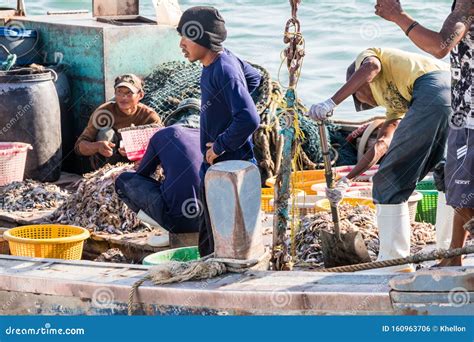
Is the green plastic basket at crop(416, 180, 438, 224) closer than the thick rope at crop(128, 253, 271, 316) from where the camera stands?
No

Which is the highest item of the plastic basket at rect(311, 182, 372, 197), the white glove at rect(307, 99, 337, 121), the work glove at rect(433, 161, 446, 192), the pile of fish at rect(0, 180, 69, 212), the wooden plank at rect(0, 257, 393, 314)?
the white glove at rect(307, 99, 337, 121)

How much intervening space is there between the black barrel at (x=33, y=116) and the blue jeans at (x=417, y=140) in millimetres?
3959

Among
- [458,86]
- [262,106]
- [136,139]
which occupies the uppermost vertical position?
[458,86]

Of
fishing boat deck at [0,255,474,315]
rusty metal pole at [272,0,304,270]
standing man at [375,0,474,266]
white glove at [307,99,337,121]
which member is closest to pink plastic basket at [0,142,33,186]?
fishing boat deck at [0,255,474,315]

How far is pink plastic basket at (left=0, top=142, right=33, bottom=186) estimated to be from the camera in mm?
9344

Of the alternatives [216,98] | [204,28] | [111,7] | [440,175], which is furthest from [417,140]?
[111,7]

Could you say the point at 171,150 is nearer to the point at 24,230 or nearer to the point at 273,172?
the point at 24,230

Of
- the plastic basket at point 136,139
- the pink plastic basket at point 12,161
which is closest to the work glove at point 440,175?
the plastic basket at point 136,139

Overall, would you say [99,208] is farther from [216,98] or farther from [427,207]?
[427,207]

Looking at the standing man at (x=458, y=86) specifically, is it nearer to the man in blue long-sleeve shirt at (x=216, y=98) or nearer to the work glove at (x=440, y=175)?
the work glove at (x=440, y=175)

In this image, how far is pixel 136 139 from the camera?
29.5ft

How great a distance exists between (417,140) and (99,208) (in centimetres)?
280

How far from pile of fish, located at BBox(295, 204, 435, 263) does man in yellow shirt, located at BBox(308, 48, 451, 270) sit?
37 cm

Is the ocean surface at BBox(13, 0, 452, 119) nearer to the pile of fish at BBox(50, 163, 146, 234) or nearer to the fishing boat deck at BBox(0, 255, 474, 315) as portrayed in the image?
the pile of fish at BBox(50, 163, 146, 234)
